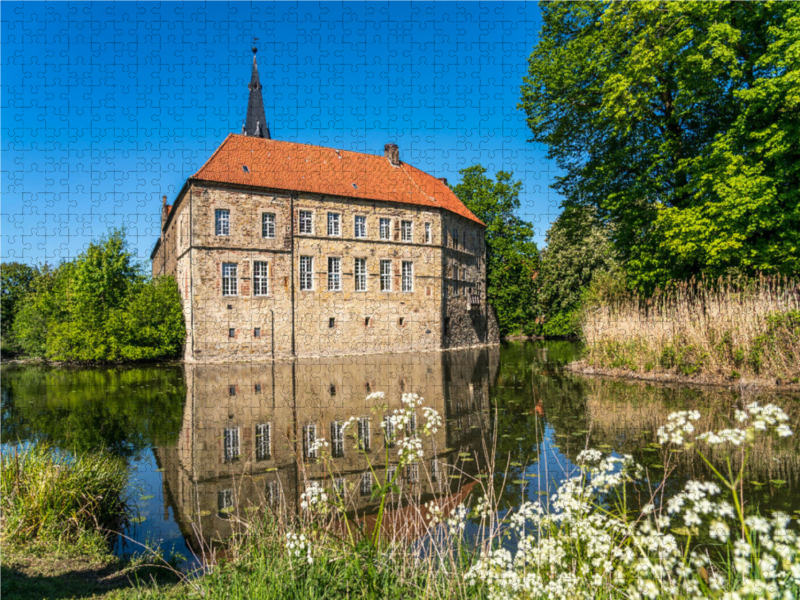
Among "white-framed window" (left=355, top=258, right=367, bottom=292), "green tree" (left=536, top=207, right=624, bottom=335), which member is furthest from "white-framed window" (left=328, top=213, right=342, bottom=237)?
"green tree" (left=536, top=207, right=624, bottom=335)

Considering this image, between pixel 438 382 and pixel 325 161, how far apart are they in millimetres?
19784

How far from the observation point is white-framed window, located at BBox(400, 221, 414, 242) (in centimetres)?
3102

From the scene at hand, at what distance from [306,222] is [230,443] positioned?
69.1ft

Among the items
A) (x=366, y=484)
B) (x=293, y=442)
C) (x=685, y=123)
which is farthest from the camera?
(x=685, y=123)

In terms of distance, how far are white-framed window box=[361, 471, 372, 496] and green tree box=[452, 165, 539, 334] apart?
3424cm

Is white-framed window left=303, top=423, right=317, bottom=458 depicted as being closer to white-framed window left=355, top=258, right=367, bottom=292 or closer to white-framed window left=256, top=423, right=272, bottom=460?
white-framed window left=256, top=423, right=272, bottom=460

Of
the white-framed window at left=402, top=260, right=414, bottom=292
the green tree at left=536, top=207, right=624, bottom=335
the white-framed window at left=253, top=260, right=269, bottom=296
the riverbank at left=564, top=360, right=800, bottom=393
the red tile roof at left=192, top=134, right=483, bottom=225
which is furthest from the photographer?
the green tree at left=536, top=207, right=624, bottom=335

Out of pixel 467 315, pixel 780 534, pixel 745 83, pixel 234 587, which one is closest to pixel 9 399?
pixel 234 587

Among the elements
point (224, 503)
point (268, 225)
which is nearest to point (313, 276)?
point (268, 225)

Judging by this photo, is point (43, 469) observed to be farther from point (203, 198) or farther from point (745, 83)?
point (203, 198)

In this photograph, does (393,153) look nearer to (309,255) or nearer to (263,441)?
(309,255)

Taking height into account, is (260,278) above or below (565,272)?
below

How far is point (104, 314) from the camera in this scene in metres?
25.1

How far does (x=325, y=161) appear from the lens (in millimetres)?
30859
